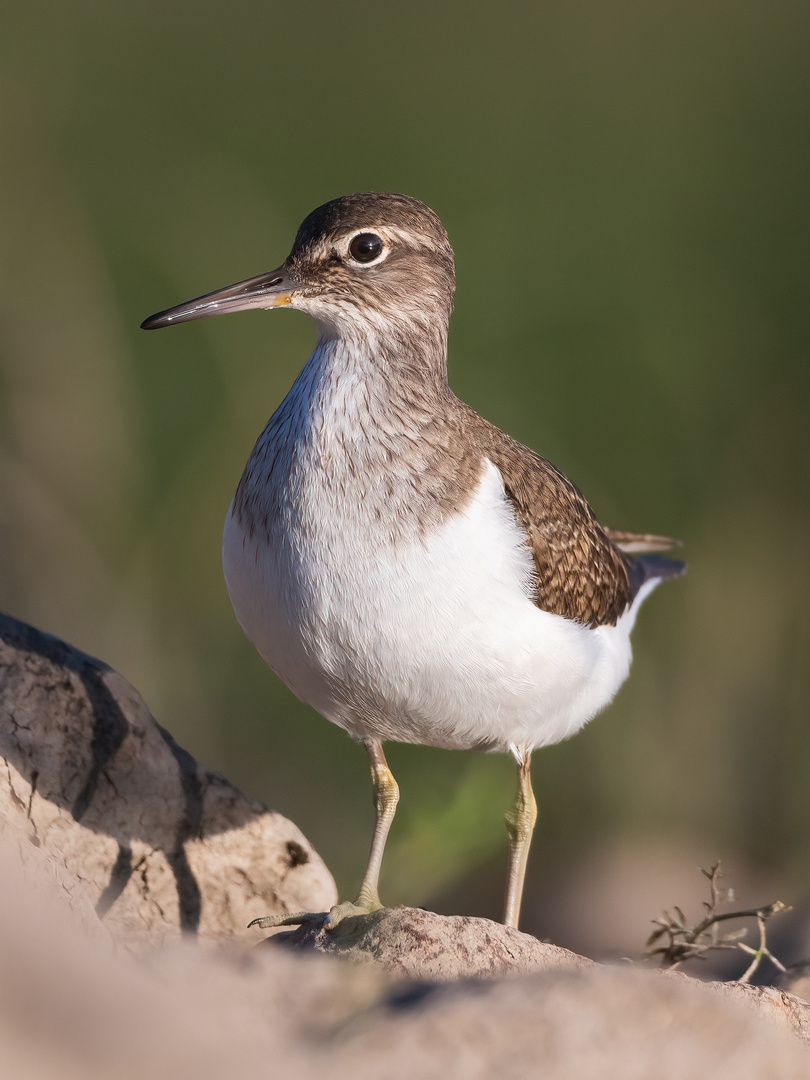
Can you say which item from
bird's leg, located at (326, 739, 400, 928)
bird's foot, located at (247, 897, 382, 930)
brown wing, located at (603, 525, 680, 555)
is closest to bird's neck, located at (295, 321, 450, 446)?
bird's leg, located at (326, 739, 400, 928)

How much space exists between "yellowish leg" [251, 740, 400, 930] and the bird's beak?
62.2 inches

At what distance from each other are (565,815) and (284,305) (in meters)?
4.44

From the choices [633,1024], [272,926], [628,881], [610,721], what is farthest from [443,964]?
[610,721]

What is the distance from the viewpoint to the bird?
324 centimetres

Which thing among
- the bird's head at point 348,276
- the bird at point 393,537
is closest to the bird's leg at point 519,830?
the bird at point 393,537

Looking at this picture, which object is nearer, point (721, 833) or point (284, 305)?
point (284, 305)

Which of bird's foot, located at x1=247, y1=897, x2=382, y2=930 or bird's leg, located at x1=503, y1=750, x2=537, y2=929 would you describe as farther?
bird's leg, located at x1=503, y1=750, x2=537, y2=929

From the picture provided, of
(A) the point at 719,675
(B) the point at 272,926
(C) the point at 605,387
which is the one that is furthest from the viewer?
(C) the point at 605,387

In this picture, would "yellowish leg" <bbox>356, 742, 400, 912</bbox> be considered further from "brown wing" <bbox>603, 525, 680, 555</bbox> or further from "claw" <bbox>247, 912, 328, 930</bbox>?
"brown wing" <bbox>603, 525, 680, 555</bbox>

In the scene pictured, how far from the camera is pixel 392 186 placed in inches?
289

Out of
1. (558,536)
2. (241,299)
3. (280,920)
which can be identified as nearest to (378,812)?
(280,920)

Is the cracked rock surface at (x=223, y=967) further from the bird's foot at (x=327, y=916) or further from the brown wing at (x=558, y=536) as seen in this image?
the brown wing at (x=558, y=536)

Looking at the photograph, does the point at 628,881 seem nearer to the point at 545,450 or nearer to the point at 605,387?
the point at 545,450

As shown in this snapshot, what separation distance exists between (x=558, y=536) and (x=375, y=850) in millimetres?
1291
